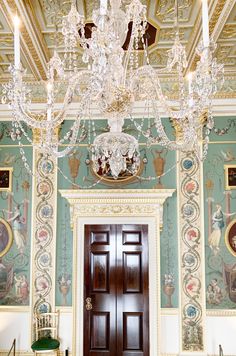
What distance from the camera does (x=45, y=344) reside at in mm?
5824

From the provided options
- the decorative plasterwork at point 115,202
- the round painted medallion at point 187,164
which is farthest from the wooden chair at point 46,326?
the round painted medallion at point 187,164

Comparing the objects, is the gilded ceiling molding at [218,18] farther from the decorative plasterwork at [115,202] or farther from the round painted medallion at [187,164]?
the decorative plasterwork at [115,202]

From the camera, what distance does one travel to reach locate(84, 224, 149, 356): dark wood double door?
20.7ft

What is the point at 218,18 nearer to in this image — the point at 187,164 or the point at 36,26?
the point at 36,26

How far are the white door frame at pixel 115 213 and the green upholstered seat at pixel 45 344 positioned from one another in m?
0.66

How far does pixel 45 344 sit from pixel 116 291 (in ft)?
4.32

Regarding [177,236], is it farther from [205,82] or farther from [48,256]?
[205,82]

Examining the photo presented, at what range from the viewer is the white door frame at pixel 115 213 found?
6.40m

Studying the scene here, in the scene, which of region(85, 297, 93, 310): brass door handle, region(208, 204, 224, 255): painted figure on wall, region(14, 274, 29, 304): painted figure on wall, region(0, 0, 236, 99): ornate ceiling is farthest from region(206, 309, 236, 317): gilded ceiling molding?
region(0, 0, 236, 99): ornate ceiling

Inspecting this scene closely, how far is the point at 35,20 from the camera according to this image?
479cm

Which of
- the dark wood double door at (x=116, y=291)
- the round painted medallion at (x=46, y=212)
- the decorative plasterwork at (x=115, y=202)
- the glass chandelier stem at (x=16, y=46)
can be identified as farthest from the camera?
the round painted medallion at (x=46, y=212)

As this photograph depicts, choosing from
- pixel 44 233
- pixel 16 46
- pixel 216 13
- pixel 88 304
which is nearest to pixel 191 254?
pixel 88 304

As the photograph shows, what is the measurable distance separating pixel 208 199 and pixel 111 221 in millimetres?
1598

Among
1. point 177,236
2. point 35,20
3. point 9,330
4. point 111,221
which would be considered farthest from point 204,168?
point 9,330
